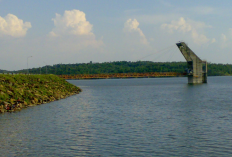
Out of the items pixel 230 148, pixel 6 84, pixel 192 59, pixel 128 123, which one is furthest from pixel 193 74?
pixel 230 148

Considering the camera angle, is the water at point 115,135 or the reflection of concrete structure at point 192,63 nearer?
the water at point 115,135

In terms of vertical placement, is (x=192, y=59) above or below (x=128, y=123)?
above

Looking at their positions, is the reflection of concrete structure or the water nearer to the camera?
the water

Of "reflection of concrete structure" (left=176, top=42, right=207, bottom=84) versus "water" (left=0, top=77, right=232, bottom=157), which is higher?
"reflection of concrete structure" (left=176, top=42, right=207, bottom=84)

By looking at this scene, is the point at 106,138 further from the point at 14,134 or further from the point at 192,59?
the point at 192,59

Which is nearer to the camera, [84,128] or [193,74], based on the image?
[84,128]

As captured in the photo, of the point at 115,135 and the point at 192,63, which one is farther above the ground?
the point at 192,63

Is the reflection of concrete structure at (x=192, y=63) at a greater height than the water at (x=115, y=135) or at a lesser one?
greater

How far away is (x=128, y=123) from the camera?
106ft

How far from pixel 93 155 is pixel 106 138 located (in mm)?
5007

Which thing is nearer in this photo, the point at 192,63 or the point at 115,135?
the point at 115,135

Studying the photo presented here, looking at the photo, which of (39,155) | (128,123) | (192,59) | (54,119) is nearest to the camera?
(39,155)

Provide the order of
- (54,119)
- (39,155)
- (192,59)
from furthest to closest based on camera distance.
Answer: (192,59) → (54,119) → (39,155)

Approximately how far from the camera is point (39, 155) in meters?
20.1
